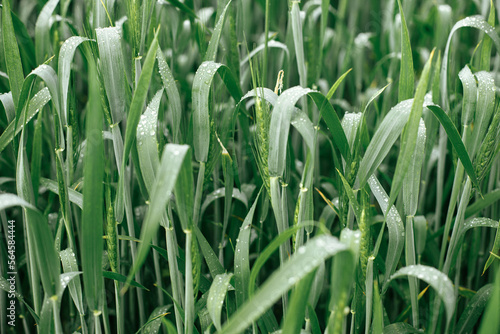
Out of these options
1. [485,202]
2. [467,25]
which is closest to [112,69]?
[467,25]

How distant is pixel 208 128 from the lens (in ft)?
2.25

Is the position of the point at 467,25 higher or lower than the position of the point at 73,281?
higher

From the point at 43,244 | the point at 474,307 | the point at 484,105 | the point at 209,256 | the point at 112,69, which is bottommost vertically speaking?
the point at 474,307

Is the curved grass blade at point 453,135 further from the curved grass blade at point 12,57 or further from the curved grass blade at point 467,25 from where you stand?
the curved grass blade at point 12,57

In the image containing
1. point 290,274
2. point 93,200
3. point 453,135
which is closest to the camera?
point 290,274

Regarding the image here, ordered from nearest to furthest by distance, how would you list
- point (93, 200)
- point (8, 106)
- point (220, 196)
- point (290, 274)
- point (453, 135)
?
point (290, 274), point (93, 200), point (453, 135), point (8, 106), point (220, 196)

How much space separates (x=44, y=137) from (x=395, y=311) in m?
0.93

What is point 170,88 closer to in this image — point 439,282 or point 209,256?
point 209,256

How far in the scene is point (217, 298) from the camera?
623 mm

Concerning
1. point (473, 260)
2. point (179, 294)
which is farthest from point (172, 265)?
point (473, 260)

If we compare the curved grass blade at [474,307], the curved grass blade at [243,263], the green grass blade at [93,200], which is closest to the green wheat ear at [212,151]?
the curved grass blade at [243,263]

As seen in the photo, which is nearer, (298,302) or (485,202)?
(298,302)

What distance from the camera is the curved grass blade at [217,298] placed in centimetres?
60

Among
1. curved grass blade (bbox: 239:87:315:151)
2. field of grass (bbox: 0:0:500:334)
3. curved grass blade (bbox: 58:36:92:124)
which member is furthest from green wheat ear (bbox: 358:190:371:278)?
curved grass blade (bbox: 58:36:92:124)
